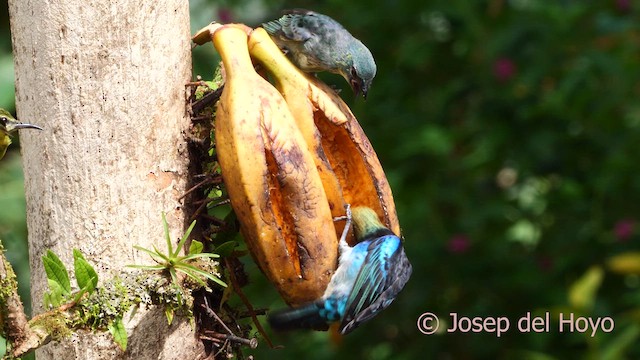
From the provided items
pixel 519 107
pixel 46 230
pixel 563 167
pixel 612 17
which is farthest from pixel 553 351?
pixel 46 230

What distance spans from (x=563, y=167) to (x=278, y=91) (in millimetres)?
2552

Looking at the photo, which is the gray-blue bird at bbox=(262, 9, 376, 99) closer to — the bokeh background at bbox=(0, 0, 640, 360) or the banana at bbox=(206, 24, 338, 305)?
the banana at bbox=(206, 24, 338, 305)

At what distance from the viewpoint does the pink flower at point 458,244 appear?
4.48 metres

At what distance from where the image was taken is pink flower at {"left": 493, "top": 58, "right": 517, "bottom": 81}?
14.6 feet

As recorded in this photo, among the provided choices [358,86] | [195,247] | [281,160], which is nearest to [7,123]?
[195,247]

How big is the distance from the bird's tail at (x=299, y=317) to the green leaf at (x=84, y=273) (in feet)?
1.43

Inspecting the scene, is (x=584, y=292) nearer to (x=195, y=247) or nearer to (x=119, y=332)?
(x=195, y=247)

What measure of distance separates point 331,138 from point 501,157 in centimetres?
230

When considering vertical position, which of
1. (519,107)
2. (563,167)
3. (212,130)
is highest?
(212,130)

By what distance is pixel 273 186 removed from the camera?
2.25 meters

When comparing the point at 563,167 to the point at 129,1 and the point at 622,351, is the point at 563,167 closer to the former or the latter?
the point at 622,351

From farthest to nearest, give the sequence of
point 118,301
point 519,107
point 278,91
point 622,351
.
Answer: point 519,107 → point 622,351 → point 278,91 → point 118,301

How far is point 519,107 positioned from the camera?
451cm

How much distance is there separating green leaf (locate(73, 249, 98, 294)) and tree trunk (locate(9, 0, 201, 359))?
112mm
